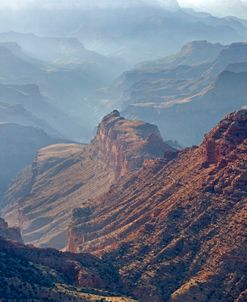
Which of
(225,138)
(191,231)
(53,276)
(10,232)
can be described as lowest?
(53,276)

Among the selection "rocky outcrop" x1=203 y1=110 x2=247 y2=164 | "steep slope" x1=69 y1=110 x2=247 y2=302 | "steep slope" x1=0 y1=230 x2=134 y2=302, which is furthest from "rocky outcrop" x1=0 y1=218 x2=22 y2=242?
"rocky outcrop" x1=203 y1=110 x2=247 y2=164

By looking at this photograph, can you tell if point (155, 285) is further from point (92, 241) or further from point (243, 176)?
point (92, 241)

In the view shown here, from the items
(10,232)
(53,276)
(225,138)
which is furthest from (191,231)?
(10,232)

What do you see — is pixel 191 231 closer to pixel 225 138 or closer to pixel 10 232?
pixel 225 138

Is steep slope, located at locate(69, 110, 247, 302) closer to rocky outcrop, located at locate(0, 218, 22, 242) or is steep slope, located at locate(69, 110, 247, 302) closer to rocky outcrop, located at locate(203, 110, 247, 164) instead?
rocky outcrop, located at locate(203, 110, 247, 164)

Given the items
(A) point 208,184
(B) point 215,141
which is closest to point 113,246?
(A) point 208,184
